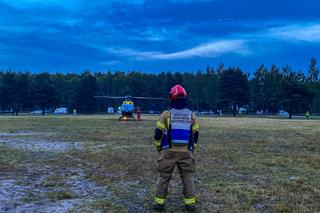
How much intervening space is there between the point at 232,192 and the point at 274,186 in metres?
1.19

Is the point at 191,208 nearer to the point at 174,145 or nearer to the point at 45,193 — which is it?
the point at 174,145

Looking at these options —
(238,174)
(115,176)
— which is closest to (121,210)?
(115,176)

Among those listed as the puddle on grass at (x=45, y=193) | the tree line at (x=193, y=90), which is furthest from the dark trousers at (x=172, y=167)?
the tree line at (x=193, y=90)

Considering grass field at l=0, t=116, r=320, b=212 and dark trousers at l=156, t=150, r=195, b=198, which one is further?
grass field at l=0, t=116, r=320, b=212

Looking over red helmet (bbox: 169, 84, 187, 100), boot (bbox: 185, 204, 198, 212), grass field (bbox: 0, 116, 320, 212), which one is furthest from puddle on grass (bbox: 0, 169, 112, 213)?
red helmet (bbox: 169, 84, 187, 100)

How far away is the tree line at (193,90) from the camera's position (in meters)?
80.5

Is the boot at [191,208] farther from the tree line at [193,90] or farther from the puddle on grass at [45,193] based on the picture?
the tree line at [193,90]

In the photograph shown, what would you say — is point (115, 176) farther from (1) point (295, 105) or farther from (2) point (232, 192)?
(1) point (295, 105)

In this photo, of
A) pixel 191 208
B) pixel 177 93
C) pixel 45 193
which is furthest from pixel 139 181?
pixel 177 93

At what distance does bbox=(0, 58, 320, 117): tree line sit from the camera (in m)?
80.5

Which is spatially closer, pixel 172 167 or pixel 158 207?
pixel 158 207

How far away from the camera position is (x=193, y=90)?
120m

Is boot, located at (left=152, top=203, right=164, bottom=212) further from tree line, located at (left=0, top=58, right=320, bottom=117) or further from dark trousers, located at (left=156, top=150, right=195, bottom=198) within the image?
tree line, located at (left=0, top=58, right=320, bottom=117)

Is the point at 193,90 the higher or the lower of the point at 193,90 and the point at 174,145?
the higher
